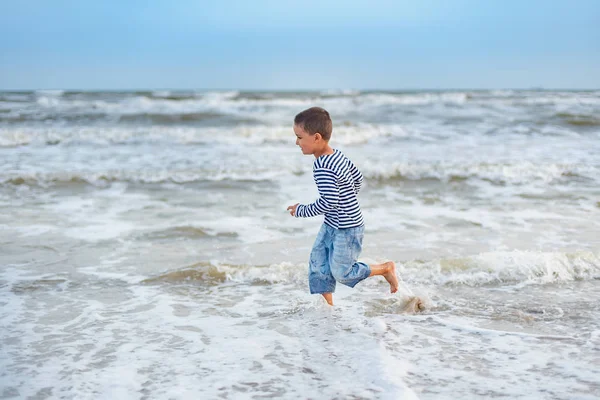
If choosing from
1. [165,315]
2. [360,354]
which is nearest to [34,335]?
[165,315]

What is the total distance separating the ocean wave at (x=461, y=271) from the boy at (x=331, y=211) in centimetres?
92

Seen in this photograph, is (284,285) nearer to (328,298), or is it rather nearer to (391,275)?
(328,298)

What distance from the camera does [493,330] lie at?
3809 millimetres

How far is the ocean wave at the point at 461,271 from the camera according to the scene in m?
5.03

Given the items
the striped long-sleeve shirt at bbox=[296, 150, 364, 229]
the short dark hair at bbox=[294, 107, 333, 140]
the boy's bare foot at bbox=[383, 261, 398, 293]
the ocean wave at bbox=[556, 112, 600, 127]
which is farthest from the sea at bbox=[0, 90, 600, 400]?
the ocean wave at bbox=[556, 112, 600, 127]

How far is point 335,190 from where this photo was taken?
379 cm

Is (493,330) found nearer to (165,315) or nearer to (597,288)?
(597,288)

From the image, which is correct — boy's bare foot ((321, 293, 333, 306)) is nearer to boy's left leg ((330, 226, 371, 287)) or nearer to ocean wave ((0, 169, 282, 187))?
boy's left leg ((330, 226, 371, 287))

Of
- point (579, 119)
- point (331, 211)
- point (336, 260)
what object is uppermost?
point (579, 119)

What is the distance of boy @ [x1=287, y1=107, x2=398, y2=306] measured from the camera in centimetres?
377

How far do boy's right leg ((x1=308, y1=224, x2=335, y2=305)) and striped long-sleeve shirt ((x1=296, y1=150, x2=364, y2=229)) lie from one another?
23 centimetres

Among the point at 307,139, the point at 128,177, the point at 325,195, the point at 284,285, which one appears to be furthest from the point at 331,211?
the point at 128,177

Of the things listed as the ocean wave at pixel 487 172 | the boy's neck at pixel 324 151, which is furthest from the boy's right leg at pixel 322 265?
the ocean wave at pixel 487 172

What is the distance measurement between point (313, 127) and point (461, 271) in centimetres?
222
